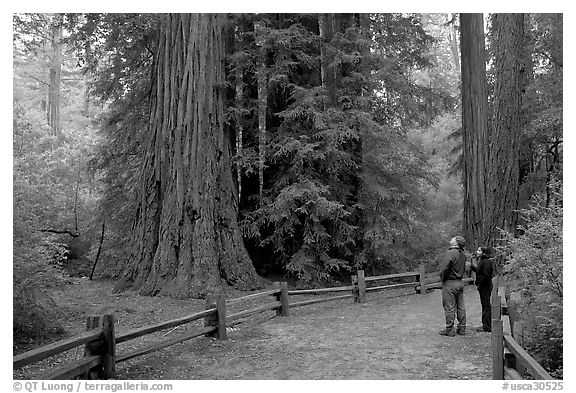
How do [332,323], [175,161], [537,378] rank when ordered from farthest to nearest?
A: [175,161], [332,323], [537,378]

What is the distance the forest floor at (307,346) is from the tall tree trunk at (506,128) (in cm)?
360

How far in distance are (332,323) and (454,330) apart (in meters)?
2.38

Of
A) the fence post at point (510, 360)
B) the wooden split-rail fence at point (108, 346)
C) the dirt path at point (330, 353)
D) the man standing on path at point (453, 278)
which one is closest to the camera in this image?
the wooden split-rail fence at point (108, 346)

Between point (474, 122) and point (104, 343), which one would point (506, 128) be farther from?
point (104, 343)

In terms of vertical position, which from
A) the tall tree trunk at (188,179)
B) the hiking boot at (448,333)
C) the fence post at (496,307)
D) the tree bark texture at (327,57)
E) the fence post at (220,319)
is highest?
the tree bark texture at (327,57)

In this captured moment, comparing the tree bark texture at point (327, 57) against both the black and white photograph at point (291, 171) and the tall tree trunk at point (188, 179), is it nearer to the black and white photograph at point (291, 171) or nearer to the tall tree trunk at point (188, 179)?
the black and white photograph at point (291, 171)

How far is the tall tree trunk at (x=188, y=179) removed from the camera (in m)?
13.1

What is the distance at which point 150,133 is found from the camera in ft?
46.9

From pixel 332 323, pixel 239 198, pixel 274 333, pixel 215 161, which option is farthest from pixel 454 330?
pixel 239 198

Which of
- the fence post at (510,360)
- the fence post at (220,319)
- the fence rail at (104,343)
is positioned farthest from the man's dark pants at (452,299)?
the fence post at (220,319)

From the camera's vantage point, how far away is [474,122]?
16.0m

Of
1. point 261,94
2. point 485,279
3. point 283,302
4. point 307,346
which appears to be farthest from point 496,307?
point 261,94

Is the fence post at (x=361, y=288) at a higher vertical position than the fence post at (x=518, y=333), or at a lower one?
lower

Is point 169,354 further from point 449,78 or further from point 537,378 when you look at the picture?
point 449,78
